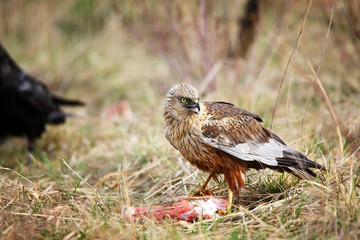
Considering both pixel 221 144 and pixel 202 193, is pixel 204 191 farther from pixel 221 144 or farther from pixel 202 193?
pixel 221 144

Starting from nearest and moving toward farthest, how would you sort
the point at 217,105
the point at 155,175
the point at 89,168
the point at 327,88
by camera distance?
the point at 217,105 → the point at 155,175 → the point at 89,168 → the point at 327,88

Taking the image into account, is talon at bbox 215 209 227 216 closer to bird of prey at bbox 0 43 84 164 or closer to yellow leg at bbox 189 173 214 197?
yellow leg at bbox 189 173 214 197

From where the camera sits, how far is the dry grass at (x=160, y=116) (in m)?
2.42

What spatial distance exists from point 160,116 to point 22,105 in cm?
164

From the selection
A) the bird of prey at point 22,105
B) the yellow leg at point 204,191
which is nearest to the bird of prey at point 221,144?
the yellow leg at point 204,191

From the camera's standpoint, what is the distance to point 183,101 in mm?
2752

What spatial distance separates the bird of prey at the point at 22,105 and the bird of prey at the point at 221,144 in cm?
242

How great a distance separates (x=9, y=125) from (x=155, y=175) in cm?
224

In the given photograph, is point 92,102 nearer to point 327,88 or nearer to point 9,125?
point 9,125

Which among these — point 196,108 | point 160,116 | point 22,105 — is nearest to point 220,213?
point 196,108

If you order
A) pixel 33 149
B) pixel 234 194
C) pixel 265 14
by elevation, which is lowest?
pixel 33 149

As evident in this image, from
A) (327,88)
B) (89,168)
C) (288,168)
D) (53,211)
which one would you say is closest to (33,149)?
(89,168)

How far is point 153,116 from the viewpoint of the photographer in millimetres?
5090

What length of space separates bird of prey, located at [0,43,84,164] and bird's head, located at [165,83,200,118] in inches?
95.6
